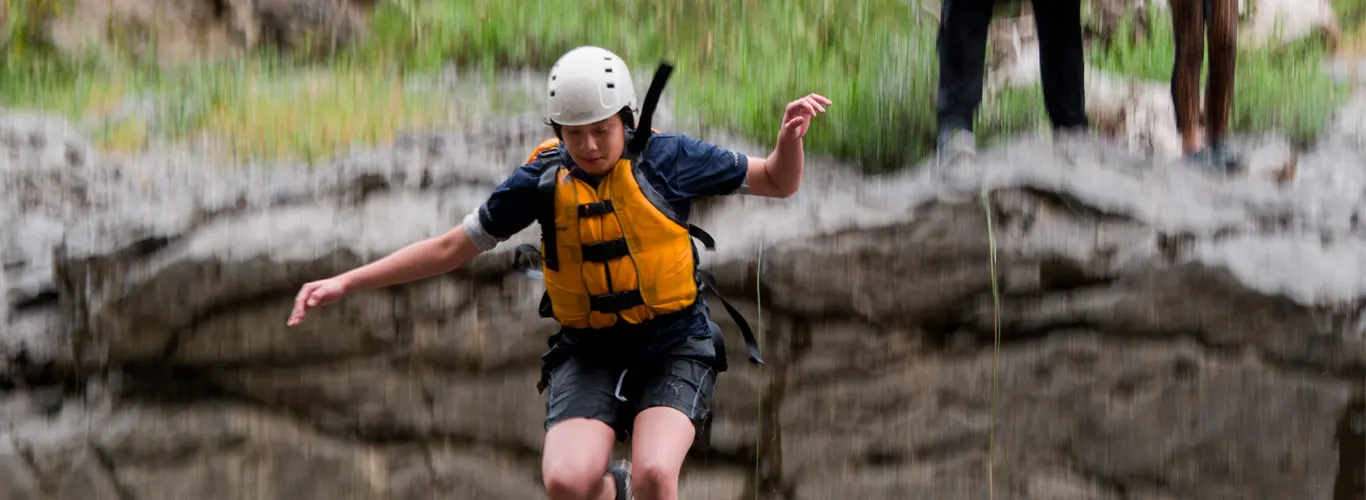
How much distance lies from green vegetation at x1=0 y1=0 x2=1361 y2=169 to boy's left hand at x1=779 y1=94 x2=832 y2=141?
1.85 m

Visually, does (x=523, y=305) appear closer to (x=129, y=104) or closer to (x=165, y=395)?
(x=165, y=395)

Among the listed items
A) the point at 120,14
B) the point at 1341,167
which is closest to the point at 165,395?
the point at 120,14

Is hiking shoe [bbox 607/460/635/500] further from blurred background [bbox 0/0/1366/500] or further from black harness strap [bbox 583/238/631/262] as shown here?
blurred background [bbox 0/0/1366/500]

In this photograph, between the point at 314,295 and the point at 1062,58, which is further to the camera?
the point at 1062,58

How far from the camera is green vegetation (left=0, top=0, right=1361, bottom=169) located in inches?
206

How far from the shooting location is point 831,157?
4.89 metres

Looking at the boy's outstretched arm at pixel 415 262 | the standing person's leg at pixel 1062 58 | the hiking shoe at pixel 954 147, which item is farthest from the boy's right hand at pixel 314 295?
the standing person's leg at pixel 1062 58

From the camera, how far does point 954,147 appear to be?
14.6ft

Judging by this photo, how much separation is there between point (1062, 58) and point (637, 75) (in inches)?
86.6

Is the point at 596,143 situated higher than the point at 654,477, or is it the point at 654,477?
the point at 596,143

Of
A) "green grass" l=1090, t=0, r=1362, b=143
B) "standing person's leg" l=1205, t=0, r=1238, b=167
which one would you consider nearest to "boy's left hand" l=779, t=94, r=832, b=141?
"standing person's leg" l=1205, t=0, r=1238, b=167

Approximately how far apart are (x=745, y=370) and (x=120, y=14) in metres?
4.66

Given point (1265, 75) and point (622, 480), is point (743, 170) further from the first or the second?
point (1265, 75)

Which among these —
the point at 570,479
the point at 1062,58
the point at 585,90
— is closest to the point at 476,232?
the point at 585,90
